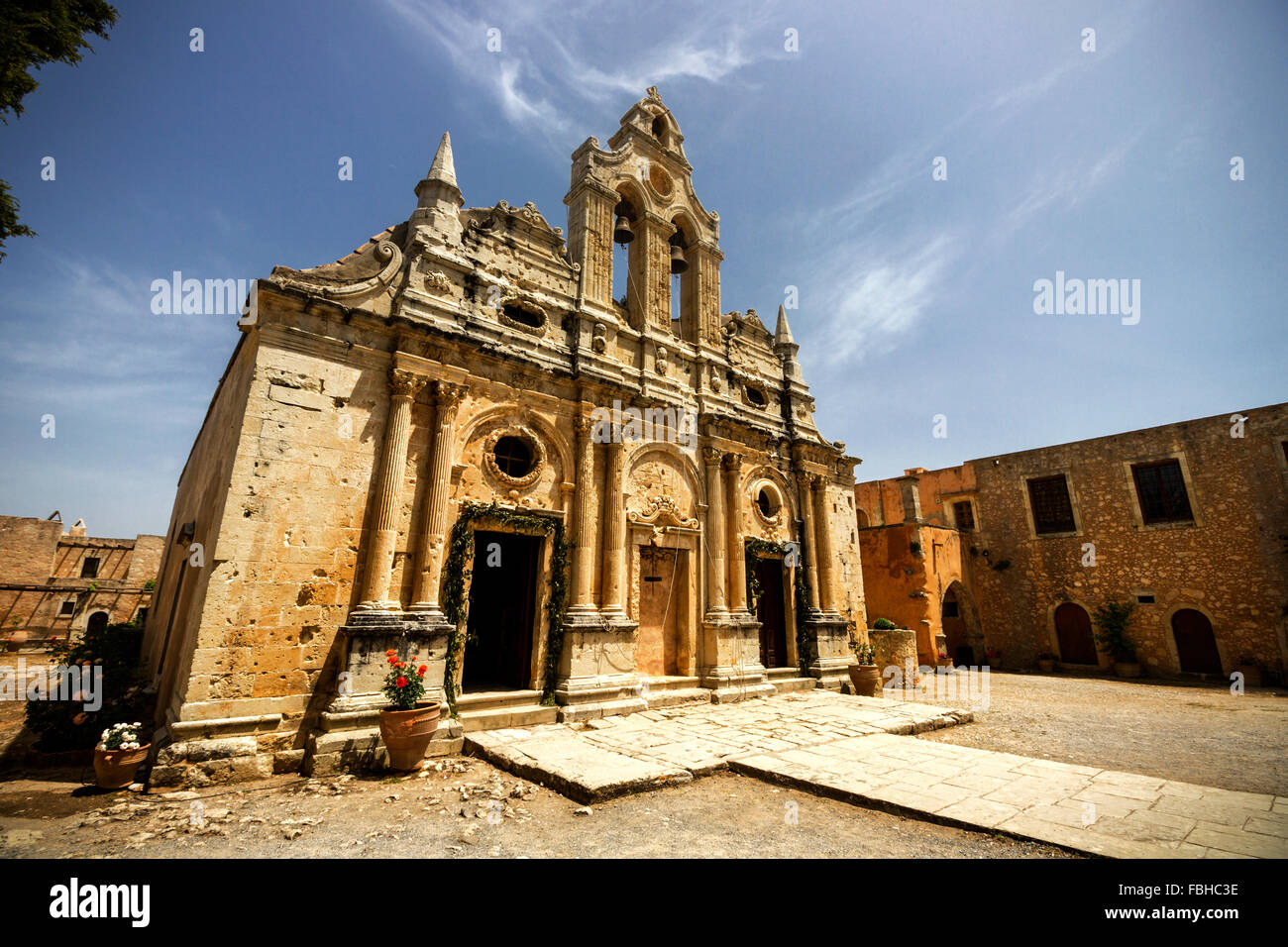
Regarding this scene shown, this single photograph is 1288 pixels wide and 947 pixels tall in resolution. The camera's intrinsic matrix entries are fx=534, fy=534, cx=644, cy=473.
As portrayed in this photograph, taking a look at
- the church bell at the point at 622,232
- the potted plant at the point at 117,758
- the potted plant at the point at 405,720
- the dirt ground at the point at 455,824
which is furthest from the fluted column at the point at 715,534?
the potted plant at the point at 117,758

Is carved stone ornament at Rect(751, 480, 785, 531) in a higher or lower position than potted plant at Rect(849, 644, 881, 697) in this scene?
higher

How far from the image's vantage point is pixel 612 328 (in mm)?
11461

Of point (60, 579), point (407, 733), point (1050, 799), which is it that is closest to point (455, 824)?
point (407, 733)

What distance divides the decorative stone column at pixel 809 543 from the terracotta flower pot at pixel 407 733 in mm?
9664

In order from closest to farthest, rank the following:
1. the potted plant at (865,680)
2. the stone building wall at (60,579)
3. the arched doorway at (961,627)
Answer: the potted plant at (865,680)
the arched doorway at (961,627)
the stone building wall at (60,579)

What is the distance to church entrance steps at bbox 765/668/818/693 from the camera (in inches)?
471

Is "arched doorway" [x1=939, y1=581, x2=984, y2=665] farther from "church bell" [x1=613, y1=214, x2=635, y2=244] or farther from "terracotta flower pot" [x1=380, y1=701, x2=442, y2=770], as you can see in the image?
"terracotta flower pot" [x1=380, y1=701, x2=442, y2=770]

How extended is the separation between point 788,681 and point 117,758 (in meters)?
11.2

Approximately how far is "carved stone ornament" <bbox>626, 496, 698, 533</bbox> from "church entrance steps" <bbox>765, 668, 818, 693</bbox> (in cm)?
389

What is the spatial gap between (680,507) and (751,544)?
88.2 inches

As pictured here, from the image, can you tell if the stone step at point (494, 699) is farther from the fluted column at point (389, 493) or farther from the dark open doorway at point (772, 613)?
the dark open doorway at point (772, 613)

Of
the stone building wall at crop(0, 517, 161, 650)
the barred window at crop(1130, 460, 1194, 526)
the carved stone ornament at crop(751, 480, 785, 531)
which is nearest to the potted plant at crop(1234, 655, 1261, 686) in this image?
the barred window at crop(1130, 460, 1194, 526)

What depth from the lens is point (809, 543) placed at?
45.9 ft

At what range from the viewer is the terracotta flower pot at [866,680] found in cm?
1212
